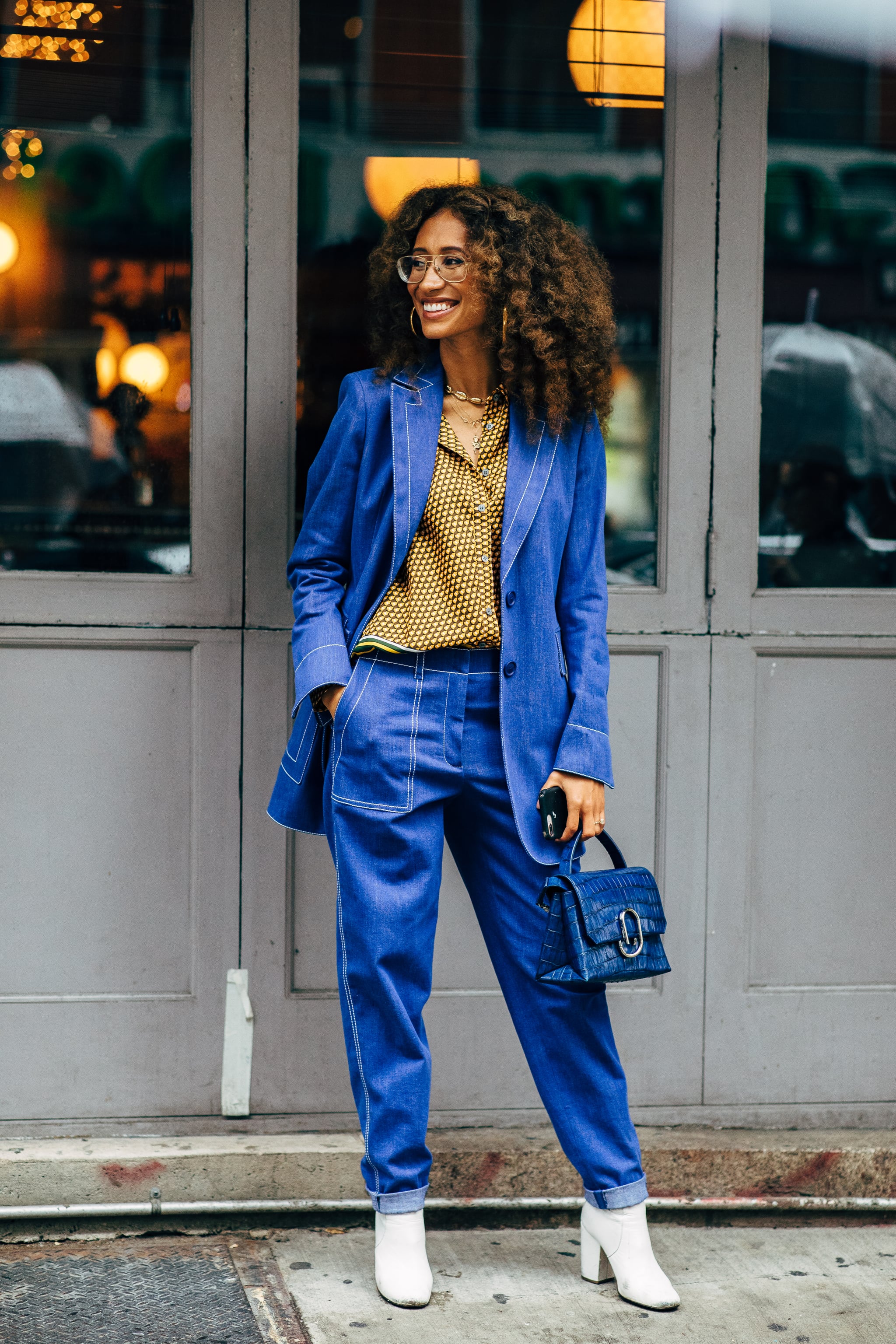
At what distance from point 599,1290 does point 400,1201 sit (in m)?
0.47

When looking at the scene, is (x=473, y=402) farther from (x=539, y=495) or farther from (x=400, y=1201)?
(x=400, y=1201)

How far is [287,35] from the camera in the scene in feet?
10.0

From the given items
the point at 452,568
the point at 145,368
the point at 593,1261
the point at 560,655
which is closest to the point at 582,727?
the point at 560,655

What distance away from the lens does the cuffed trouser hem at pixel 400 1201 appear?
8.59 ft

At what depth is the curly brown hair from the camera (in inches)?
102

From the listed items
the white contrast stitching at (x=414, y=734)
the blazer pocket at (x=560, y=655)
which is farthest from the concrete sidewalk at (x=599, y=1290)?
the blazer pocket at (x=560, y=655)

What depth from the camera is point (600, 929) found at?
2.45 metres

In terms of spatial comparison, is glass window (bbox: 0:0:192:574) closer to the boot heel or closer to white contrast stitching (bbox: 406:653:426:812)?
white contrast stitching (bbox: 406:653:426:812)

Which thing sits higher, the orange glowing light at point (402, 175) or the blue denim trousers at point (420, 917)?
the orange glowing light at point (402, 175)

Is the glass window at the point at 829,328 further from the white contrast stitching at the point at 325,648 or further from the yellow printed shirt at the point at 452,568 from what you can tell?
the white contrast stitching at the point at 325,648

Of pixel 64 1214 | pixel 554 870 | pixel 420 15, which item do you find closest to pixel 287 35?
pixel 420 15

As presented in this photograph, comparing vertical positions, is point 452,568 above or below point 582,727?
above

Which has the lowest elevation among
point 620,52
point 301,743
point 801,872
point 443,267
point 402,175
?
point 801,872

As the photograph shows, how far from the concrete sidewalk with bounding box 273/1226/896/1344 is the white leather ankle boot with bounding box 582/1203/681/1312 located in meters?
0.03
